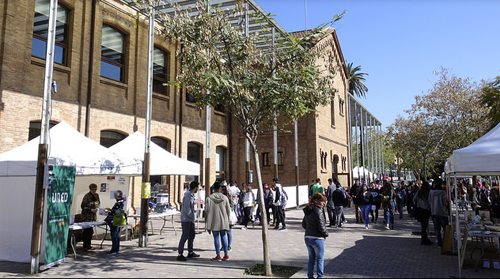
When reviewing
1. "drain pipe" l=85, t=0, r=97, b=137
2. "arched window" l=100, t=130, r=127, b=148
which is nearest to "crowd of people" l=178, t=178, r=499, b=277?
"arched window" l=100, t=130, r=127, b=148

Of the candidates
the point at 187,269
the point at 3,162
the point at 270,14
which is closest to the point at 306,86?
the point at 270,14

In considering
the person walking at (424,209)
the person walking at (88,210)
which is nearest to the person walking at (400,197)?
the person walking at (424,209)

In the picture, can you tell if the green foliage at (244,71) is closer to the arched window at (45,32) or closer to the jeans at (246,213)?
the jeans at (246,213)

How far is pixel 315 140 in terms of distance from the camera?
24.4 metres

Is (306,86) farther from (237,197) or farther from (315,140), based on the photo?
(315,140)

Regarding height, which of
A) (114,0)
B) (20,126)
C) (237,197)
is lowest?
(237,197)

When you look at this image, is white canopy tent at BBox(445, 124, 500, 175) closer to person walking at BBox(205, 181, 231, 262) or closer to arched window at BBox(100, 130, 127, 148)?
person walking at BBox(205, 181, 231, 262)

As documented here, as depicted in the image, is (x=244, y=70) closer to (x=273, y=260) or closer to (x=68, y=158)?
(x=273, y=260)

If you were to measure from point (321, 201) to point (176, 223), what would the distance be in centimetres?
1060

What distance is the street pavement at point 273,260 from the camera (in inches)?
273

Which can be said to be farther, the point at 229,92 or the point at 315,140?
the point at 315,140

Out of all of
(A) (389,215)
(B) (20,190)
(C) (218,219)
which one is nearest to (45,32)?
(B) (20,190)

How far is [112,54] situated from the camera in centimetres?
1652

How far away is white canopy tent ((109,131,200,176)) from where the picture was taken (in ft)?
37.3
